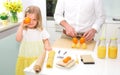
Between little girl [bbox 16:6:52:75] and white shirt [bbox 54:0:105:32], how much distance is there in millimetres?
256

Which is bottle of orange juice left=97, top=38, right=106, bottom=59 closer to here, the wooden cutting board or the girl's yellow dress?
the wooden cutting board

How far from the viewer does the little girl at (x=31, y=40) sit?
6.06 feet

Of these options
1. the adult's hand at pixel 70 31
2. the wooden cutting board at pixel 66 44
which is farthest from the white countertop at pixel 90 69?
the adult's hand at pixel 70 31

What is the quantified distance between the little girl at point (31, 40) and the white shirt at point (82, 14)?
256 millimetres

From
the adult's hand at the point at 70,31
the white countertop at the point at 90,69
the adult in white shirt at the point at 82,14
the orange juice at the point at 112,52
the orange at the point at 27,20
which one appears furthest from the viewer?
the adult in white shirt at the point at 82,14

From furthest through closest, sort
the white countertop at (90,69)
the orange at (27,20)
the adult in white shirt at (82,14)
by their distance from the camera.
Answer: the adult in white shirt at (82,14) → the orange at (27,20) → the white countertop at (90,69)

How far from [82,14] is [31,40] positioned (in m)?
0.59

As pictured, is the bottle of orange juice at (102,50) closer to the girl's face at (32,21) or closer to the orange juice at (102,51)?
the orange juice at (102,51)

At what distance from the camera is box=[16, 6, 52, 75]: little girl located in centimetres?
185

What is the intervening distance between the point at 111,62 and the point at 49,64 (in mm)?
452

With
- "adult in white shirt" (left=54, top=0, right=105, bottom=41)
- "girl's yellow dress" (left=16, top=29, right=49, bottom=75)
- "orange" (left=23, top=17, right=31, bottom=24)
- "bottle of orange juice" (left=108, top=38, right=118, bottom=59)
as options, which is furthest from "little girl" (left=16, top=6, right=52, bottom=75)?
"bottle of orange juice" (left=108, top=38, right=118, bottom=59)

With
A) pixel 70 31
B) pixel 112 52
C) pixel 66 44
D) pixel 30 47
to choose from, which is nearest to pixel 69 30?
pixel 70 31

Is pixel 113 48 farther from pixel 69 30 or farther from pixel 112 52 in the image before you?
pixel 69 30

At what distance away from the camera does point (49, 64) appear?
1.31m
